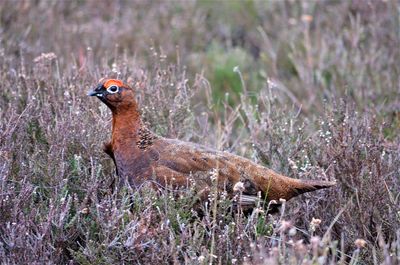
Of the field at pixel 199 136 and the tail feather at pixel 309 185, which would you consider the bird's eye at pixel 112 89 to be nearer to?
the field at pixel 199 136

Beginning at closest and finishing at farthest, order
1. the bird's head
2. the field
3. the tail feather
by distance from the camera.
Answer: the field, the tail feather, the bird's head

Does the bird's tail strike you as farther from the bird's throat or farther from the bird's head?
the bird's head

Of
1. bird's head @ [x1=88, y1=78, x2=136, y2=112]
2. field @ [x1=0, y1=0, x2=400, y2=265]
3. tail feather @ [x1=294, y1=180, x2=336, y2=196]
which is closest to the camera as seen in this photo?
field @ [x1=0, y1=0, x2=400, y2=265]

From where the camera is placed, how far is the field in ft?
13.2

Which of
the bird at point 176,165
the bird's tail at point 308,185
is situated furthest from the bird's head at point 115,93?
the bird's tail at point 308,185

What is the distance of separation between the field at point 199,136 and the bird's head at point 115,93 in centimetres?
24

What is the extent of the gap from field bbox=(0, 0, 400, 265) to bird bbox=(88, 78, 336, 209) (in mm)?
124

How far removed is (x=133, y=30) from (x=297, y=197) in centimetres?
435

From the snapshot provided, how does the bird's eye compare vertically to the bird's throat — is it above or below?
above

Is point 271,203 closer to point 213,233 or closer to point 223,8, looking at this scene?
point 213,233

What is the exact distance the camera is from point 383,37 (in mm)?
8094

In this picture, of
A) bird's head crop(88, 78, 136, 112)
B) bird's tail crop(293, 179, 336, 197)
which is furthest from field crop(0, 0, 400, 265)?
bird's head crop(88, 78, 136, 112)

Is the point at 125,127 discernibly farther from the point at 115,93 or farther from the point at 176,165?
the point at 176,165

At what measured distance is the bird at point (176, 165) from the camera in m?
4.59
